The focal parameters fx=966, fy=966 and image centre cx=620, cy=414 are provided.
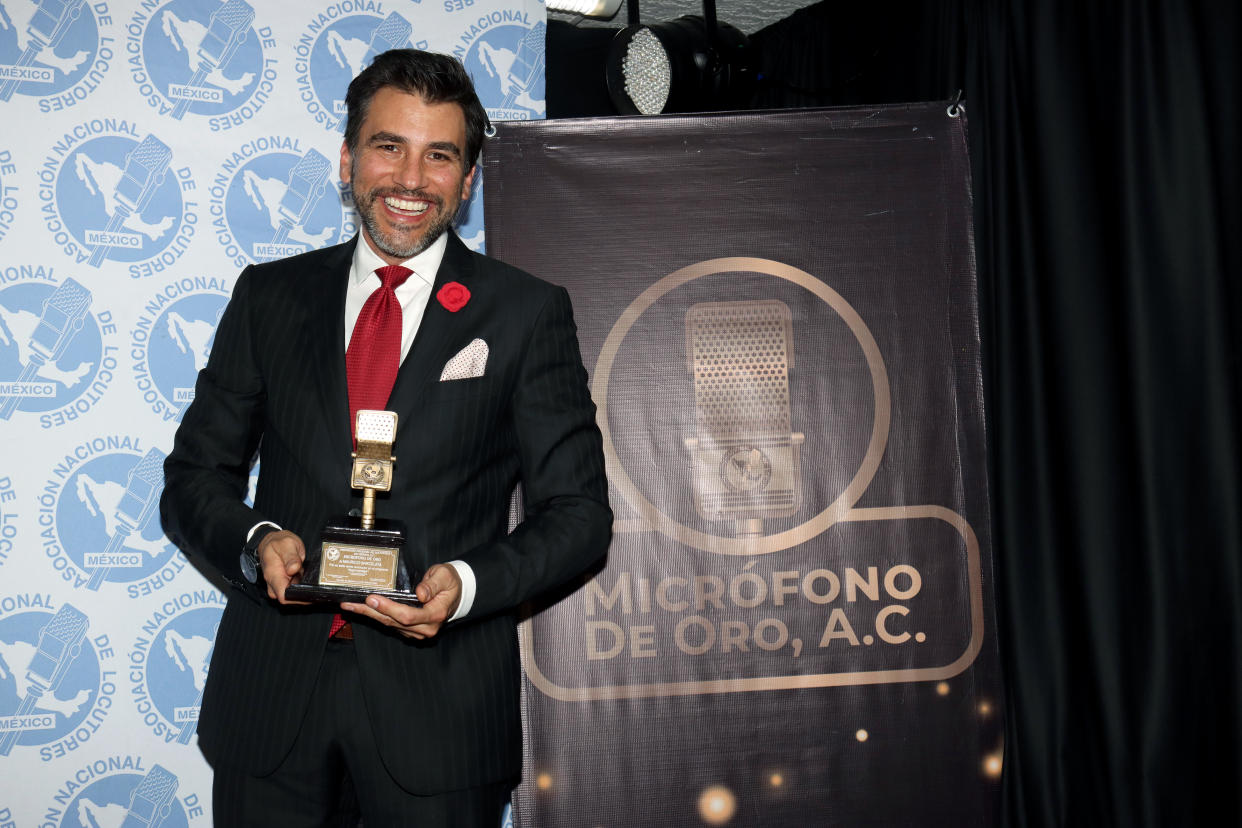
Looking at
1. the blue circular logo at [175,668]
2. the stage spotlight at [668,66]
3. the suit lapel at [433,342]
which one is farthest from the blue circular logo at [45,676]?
the stage spotlight at [668,66]

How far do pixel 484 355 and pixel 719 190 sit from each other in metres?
0.97

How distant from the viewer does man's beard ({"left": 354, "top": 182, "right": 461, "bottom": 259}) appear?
1.86 m

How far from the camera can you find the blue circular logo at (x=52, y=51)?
2348 millimetres

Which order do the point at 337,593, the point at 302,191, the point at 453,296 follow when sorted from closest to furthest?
1. the point at 337,593
2. the point at 453,296
3. the point at 302,191

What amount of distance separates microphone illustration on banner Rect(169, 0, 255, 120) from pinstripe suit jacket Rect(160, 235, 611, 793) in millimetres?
833

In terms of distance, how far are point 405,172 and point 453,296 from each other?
27 centimetres

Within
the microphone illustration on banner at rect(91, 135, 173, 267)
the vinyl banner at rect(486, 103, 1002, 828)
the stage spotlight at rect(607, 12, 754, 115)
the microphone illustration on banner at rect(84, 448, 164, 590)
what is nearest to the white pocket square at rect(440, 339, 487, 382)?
the vinyl banner at rect(486, 103, 1002, 828)

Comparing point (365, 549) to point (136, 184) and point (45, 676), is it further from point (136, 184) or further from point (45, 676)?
point (136, 184)

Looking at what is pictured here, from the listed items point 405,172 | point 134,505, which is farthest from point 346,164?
point 134,505

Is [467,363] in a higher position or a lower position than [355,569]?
higher

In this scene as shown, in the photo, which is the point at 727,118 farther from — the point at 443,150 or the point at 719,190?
the point at 443,150

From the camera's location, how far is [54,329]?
91.6 inches

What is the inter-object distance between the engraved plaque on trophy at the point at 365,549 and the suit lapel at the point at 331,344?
13cm

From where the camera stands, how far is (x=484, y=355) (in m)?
1.79
